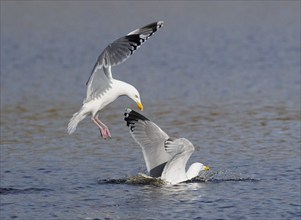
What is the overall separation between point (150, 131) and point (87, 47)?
50.7 ft

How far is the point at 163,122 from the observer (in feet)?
49.6

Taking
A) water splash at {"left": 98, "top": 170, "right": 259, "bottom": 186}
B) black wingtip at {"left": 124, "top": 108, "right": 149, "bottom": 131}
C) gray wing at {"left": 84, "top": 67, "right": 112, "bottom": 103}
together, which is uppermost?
gray wing at {"left": 84, "top": 67, "right": 112, "bottom": 103}

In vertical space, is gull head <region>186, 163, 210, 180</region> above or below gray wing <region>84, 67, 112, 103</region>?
below

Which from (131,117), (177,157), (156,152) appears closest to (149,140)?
(156,152)

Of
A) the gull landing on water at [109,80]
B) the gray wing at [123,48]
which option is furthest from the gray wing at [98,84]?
the gray wing at [123,48]

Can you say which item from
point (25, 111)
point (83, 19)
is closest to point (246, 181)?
point (25, 111)

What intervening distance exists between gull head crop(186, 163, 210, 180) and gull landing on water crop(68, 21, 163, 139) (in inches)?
41.3

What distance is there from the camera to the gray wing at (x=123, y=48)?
35.3 ft

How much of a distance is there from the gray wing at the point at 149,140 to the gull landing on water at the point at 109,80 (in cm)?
18

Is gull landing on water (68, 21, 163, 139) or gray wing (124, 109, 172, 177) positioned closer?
gull landing on water (68, 21, 163, 139)

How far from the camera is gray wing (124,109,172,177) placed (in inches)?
440

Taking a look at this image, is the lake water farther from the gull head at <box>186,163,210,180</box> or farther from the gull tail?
the gull tail

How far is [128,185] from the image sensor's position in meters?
11.2

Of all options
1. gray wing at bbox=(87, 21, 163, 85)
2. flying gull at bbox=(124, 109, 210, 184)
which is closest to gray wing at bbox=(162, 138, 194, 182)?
flying gull at bbox=(124, 109, 210, 184)
